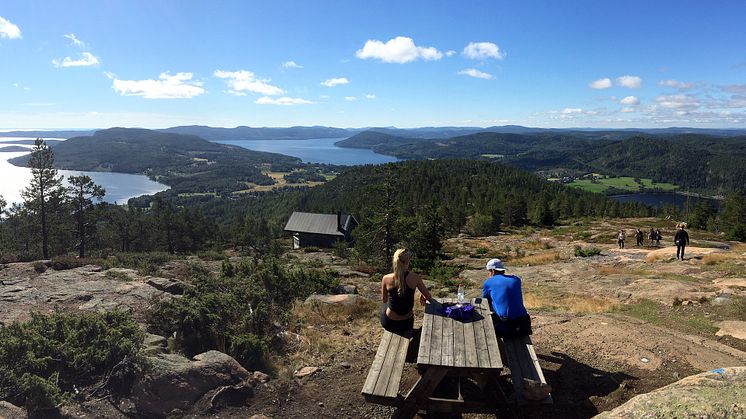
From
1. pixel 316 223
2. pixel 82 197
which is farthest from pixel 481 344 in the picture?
pixel 316 223

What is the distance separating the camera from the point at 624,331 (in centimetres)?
880

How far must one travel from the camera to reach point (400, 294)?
695 centimetres

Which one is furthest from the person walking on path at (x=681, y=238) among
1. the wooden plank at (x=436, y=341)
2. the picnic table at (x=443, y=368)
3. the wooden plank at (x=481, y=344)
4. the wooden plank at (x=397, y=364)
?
the wooden plank at (x=397, y=364)

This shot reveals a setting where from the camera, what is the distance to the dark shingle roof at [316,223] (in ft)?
213

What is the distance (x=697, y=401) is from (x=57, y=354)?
9.74 metres

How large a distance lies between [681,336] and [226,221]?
159675 mm

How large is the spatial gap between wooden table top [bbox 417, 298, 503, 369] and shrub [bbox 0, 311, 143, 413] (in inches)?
207

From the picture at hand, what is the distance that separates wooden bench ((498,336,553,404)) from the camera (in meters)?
5.52

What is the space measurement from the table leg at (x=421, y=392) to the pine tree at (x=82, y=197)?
45032 mm

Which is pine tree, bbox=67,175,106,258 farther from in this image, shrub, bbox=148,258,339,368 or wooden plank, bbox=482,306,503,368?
wooden plank, bbox=482,306,503,368

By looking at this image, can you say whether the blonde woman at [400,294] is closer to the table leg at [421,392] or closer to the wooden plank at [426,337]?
the wooden plank at [426,337]

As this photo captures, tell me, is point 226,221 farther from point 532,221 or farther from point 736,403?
point 736,403

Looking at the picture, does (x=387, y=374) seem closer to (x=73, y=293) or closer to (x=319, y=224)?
(x=73, y=293)

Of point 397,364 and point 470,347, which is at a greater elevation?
point 470,347
